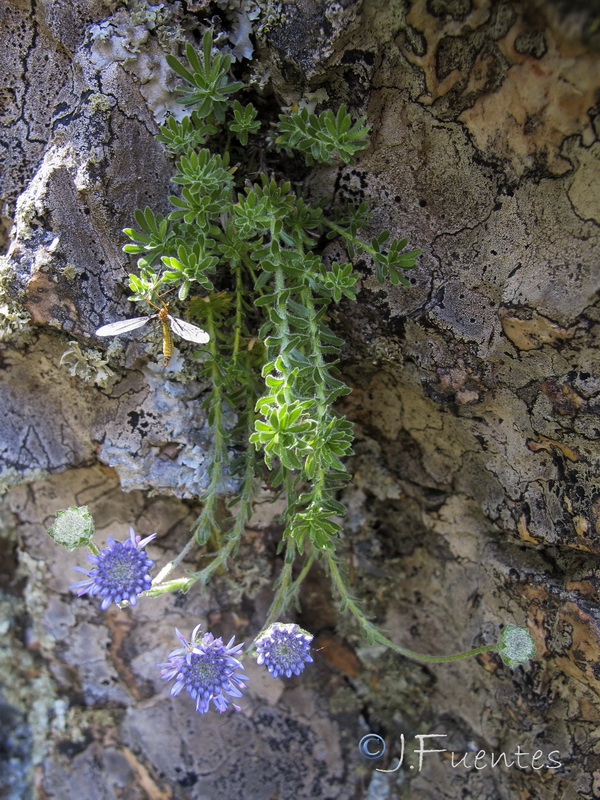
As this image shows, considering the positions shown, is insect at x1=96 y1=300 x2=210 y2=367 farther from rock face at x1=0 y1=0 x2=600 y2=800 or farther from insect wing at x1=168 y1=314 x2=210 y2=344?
rock face at x1=0 y1=0 x2=600 y2=800

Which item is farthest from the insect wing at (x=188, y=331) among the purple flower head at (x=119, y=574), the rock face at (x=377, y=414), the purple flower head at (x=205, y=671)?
the purple flower head at (x=205, y=671)

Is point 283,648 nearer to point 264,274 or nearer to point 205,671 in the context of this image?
point 205,671

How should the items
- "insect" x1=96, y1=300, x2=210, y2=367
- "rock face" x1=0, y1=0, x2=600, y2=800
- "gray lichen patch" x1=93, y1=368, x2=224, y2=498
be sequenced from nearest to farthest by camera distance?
"rock face" x1=0, y1=0, x2=600, y2=800 < "insect" x1=96, y1=300, x2=210, y2=367 < "gray lichen patch" x1=93, y1=368, x2=224, y2=498

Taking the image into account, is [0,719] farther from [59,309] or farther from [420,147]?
[420,147]

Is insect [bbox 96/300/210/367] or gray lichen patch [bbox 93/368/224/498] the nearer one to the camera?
insect [bbox 96/300/210/367]

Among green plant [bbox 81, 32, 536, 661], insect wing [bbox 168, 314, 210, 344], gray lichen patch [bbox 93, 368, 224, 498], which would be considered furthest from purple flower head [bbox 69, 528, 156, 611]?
insect wing [bbox 168, 314, 210, 344]

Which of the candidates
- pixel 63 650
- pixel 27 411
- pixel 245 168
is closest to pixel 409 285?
pixel 245 168
